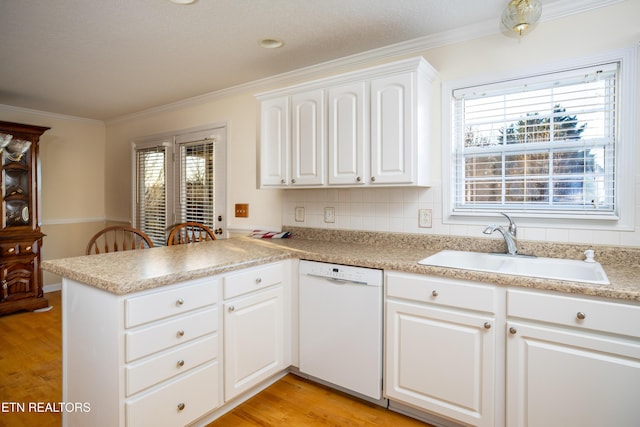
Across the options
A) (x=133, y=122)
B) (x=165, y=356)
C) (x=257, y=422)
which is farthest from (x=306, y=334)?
(x=133, y=122)

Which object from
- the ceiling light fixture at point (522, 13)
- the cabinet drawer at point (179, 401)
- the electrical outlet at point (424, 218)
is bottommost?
the cabinet drawer at point (179, 401)

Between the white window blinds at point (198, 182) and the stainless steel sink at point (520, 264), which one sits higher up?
the white window blinds at point (198, 182)

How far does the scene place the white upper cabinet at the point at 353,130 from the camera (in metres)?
2.19

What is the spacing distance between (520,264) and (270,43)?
2.15 m

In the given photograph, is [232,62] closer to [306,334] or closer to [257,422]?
[306,334]

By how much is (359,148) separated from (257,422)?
1.73 metres

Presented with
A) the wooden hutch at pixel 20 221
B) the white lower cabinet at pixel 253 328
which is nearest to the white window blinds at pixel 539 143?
the white lower cabinet at pixel 253 328

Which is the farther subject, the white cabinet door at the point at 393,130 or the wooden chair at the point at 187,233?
the wooden chair at the point at 187,233

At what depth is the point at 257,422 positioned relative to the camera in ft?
6.45

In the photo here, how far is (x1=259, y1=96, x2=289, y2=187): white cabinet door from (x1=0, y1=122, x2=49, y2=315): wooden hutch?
2819 millimetres

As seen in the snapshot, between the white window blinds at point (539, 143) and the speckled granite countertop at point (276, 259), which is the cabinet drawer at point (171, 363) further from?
the white window blinds at point (539, 143)

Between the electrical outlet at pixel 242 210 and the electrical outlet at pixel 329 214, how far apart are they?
0.94 m

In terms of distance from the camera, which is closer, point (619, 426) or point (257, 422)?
point (619, 426)

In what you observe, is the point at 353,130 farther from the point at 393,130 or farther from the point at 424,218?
the point at 424,218
